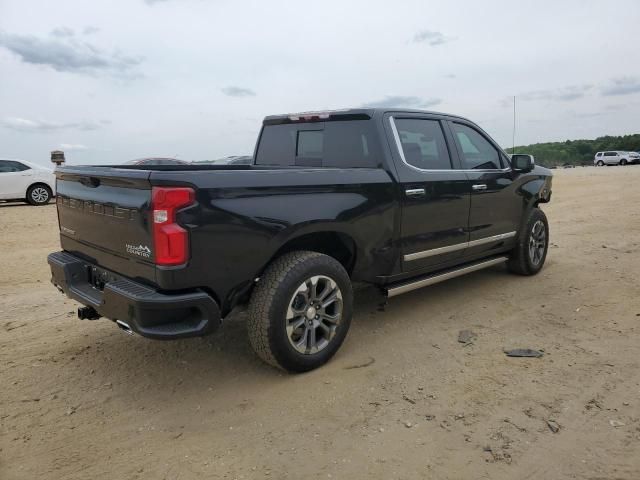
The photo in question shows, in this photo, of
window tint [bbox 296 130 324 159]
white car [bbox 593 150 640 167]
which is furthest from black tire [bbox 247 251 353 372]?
white car [bbox 593 150 640 167]

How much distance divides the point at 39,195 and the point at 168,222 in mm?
13763

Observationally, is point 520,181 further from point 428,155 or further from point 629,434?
point 629,434

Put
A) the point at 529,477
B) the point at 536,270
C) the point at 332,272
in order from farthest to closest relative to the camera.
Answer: the point at 536,270 < the point at 332,272 < the point at 529,477

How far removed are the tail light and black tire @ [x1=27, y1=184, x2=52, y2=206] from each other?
13.6 metres

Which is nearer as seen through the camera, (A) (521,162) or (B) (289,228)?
(B) (289,228)

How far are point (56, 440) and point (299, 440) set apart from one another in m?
1.36

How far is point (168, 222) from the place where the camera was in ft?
9.45

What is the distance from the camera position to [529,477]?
2.48 meters

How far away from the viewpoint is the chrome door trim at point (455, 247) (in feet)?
Result: 14.2

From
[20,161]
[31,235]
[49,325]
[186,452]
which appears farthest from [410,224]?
[20,161]

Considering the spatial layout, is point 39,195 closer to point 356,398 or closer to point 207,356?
point 207,356

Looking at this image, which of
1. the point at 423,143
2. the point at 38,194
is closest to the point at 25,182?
the point at 38,194

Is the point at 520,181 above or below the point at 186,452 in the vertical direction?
above

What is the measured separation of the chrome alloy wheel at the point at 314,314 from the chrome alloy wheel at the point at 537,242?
319cm
